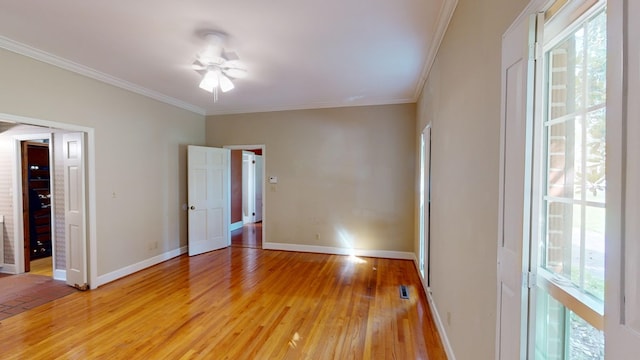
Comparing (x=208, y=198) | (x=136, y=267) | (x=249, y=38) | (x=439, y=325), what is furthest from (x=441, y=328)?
(x=208, y=198)

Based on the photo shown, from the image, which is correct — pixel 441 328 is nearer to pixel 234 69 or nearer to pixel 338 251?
pixel 338 251

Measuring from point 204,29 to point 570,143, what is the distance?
2.72 m

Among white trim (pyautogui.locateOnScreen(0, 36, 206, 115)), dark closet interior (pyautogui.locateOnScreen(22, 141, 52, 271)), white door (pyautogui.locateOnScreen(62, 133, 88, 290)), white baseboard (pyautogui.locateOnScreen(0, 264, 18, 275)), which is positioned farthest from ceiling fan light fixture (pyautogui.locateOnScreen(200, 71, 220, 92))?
white baseboard (pyautogui.locateOnScreen(0, 264, 18, 275))

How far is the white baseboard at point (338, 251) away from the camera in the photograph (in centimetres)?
478

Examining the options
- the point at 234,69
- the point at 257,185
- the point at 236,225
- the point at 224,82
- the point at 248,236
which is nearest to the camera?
the point at 224,82

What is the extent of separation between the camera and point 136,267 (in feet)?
13.5

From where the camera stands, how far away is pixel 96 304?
3096 millimetres

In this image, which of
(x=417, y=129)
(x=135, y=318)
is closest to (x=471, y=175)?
(x=417, y=129)

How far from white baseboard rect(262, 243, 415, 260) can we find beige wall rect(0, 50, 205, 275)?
5.71 feet

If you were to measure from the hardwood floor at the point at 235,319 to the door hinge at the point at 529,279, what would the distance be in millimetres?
1536

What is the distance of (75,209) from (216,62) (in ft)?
8.80

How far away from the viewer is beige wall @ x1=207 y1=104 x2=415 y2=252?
4.77 metres

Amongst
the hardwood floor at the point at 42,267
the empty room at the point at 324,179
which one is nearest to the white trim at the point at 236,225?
the empty room at the point at 324,179

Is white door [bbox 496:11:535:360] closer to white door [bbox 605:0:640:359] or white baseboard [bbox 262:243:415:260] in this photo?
white door [bbox 605:0:640:359]
